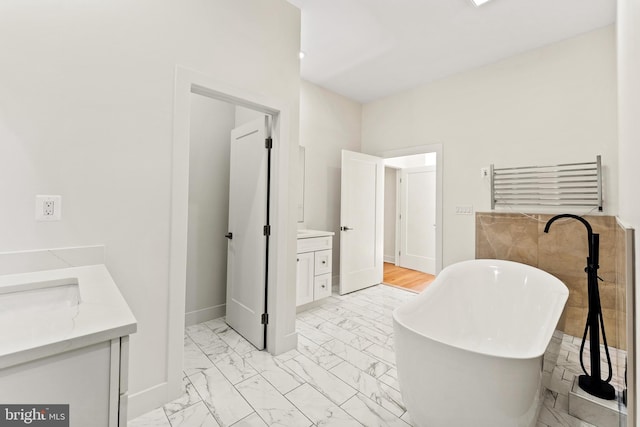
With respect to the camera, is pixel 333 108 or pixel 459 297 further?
pixel 333 108

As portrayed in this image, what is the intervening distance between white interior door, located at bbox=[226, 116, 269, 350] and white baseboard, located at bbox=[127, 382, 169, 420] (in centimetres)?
78

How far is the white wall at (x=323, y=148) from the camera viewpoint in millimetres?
3717

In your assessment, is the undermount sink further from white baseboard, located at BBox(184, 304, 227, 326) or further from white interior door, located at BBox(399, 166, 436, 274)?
white interior door, located at BBox(399, 166, 436, 274)

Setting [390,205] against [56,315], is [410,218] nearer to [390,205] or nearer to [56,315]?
[390,205]

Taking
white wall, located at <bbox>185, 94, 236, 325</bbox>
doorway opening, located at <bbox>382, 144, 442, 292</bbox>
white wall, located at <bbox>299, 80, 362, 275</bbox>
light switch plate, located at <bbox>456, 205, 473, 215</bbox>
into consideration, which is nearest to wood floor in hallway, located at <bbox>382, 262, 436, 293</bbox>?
doorway opening, located at <bbox>382, 144, 442, 292</bbox>

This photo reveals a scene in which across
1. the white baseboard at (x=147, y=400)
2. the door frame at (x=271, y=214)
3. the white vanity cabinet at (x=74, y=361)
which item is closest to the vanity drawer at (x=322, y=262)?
the door frame at (x=271, y=214)

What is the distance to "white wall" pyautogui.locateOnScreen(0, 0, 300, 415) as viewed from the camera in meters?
1.26

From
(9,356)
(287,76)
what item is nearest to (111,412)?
(9,356)

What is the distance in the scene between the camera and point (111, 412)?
731 mm

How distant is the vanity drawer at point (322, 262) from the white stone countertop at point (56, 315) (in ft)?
6.85

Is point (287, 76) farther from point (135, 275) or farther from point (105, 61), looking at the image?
point (135, 275)

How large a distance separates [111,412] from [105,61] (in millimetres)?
1593

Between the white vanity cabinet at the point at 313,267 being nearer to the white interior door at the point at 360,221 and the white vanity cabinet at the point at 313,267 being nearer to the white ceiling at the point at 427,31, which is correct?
the white interior door at the point at 360,221

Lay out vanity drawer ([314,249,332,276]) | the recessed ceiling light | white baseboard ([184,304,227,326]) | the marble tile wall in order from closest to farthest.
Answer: the recessed ceiling light
the marble tile wall
white baseboard ([184,304,227,326])
vanity drawer ([314,249,332,276])
